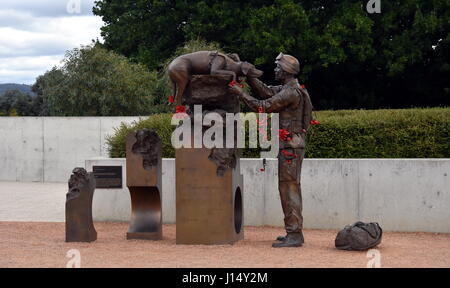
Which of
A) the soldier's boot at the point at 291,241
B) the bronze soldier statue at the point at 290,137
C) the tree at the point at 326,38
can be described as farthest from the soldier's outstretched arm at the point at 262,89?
the tree at the point at 326,38

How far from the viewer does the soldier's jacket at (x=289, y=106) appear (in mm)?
10039

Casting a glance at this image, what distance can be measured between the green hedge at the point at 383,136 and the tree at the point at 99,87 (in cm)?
1170

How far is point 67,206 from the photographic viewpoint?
10711mm

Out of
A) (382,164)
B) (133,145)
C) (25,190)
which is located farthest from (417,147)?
(25,190)

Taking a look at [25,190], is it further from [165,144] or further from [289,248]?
[289,248]

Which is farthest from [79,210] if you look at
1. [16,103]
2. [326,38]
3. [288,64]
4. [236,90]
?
[16,103]

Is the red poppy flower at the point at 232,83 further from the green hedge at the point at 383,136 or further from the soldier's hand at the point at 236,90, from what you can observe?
the green hedge at the point at 383,136

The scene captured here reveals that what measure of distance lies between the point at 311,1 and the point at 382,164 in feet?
58.7

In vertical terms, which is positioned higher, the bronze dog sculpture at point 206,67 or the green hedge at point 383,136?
the bronze dog sculpture at point 206,67

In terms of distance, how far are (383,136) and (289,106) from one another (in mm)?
3457

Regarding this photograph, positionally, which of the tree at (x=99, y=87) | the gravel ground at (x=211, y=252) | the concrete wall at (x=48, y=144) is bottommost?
the gravel ground at (x=211, y=252)

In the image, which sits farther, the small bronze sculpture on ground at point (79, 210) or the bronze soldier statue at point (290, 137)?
the small bronze sculpture on ground at point (79, 210)

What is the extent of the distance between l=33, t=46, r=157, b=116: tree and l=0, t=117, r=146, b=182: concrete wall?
126 inches

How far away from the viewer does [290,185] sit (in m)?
10.2
